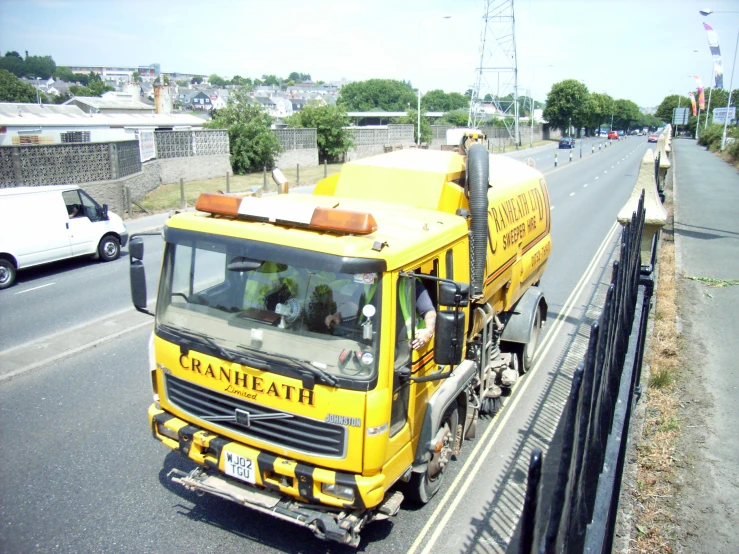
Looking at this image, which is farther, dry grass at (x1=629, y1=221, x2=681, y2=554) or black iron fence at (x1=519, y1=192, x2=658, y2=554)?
dry grass at (x1=629, y1=221, x2=681, y2=554)

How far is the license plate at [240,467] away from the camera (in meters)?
4.28

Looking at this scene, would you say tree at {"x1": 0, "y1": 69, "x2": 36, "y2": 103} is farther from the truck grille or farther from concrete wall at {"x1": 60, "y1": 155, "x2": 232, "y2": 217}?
the truck grille

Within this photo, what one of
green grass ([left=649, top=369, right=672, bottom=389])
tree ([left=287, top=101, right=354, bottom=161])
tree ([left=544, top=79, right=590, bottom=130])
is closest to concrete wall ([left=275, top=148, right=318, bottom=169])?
tree ([left=287, top=101, right=354, bottom=161])

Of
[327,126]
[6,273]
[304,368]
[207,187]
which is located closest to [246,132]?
[207,187]

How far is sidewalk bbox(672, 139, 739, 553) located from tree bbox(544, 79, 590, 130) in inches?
3375

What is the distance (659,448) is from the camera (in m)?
5.71

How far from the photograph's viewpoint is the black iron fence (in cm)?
265

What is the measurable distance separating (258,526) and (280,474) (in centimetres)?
95

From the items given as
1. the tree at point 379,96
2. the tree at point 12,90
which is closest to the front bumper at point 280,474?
the tree at point 12,90

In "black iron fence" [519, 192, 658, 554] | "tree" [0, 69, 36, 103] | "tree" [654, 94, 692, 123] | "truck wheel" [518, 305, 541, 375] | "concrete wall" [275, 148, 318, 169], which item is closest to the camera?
"black iron fence" [519, 192, 658, 554]

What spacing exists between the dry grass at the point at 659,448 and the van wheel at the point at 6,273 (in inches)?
459

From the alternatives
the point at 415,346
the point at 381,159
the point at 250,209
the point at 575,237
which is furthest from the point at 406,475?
the point at 575,237

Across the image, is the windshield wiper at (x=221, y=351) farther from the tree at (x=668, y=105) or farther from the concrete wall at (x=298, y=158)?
the tree at (x=668, y=105)

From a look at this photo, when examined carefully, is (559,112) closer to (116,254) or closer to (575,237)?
(575,237)
